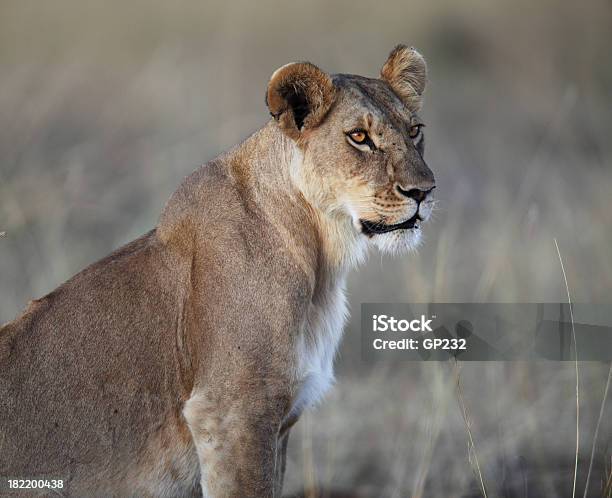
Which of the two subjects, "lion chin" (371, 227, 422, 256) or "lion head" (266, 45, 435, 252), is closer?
"lion head" (266, 45, 435, 252)

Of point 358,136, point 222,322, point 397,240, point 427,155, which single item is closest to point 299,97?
point 358,136

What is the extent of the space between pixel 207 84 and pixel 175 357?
176 inches

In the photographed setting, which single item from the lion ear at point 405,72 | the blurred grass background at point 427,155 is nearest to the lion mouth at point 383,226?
the lion ear at point 405,72

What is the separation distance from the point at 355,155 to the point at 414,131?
33 cm

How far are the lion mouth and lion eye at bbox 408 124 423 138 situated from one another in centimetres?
35

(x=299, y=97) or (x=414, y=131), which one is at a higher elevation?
(x=299, y=97)

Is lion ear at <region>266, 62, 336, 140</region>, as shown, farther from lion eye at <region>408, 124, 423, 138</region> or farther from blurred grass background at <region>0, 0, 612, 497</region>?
blurred grass background at <region>0, 0, 612, 497</region>

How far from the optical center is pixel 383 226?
12.7ft

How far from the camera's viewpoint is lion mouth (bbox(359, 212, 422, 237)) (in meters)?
3.85

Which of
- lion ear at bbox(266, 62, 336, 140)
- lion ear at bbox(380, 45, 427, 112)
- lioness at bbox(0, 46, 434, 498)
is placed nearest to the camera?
lioness at bbox(0, 46, 434, 498)

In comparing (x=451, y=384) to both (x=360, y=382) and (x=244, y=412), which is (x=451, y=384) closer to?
(x=360, y=382)

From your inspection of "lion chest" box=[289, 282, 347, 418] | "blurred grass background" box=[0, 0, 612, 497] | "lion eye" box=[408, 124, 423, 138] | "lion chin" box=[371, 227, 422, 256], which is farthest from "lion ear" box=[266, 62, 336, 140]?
"blurred grass background" box=[0, 0, 612, 497]

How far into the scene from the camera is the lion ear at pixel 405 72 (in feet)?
14.3

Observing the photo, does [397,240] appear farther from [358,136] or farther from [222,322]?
[222,322]
